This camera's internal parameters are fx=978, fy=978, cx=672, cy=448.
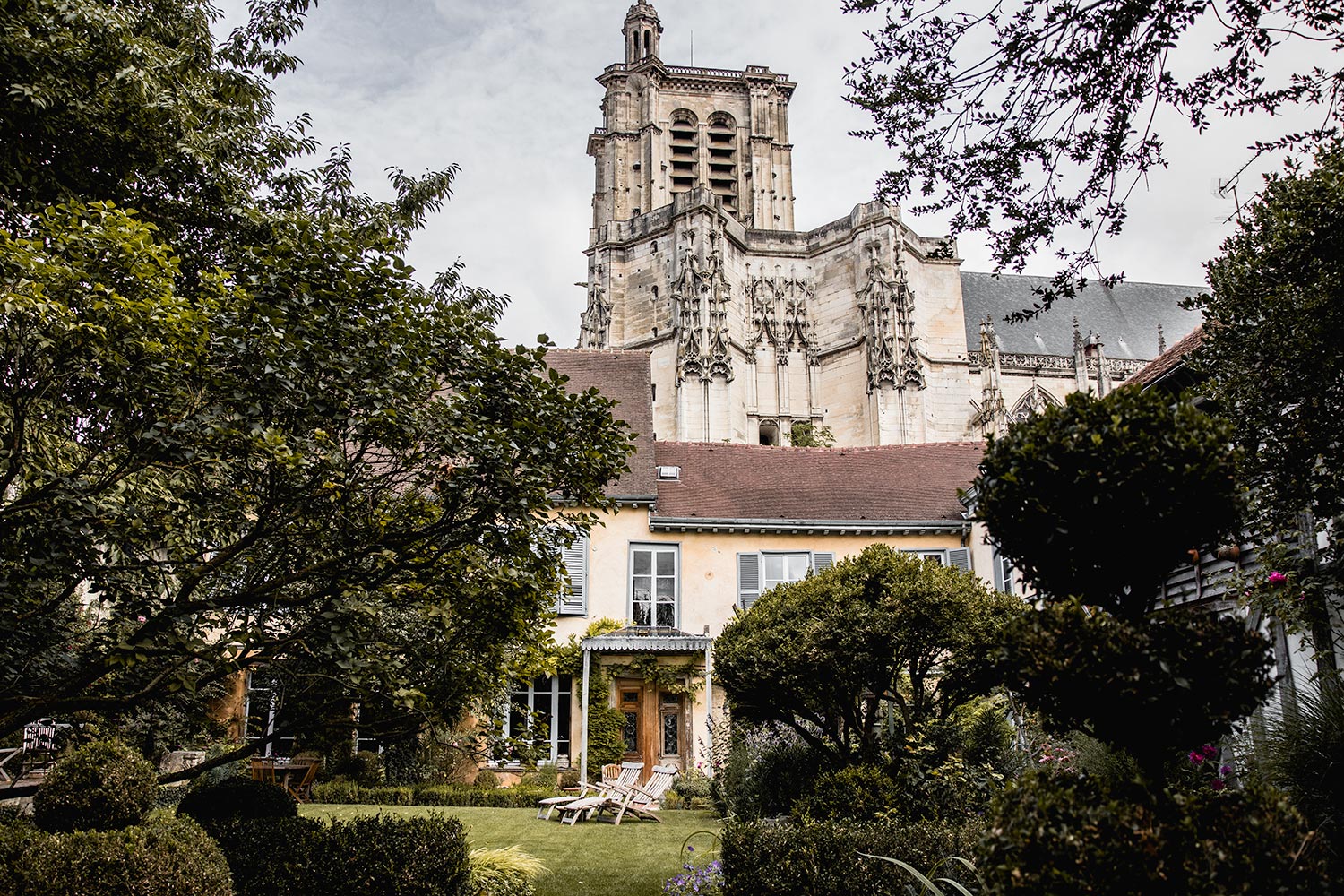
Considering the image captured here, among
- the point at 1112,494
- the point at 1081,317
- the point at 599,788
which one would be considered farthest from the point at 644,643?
the point at 1081,317

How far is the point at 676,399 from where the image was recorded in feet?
138

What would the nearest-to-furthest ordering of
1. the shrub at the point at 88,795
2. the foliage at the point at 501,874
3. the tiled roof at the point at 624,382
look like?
1. the shrub at the point at 88,795
2. the foliage at the point at 501,874
3. the tiled roof at the point at 624,382

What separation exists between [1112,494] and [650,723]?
16703 millimetres

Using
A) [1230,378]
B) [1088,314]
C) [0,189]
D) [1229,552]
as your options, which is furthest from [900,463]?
[1088,314]

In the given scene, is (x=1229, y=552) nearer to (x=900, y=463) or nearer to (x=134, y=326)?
(x=134, y=326)

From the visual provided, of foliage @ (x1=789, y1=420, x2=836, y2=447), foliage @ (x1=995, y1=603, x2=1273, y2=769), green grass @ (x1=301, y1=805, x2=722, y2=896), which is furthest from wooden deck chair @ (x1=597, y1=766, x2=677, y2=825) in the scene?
foliage @ (x1=789, y1=420, x2=836, y2=447)

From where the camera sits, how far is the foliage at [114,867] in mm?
6766

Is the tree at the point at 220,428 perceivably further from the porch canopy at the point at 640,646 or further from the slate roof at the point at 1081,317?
the slate roof at the point at 1081,317

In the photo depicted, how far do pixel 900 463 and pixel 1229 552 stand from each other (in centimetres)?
1304

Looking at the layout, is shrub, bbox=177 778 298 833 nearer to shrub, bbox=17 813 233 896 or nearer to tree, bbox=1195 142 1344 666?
shrub, bbox=17 813 233 896

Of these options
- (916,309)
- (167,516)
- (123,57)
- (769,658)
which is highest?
(916,309)

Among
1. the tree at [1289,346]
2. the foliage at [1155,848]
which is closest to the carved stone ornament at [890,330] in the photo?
the tree at [1289,346]

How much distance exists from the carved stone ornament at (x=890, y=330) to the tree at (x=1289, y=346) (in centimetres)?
3551

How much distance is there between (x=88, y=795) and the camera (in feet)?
25.7
